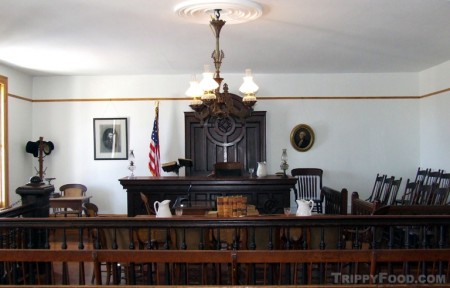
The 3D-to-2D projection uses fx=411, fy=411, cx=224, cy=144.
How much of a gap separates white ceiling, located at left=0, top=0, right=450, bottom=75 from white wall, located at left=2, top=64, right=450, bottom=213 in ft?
1.48

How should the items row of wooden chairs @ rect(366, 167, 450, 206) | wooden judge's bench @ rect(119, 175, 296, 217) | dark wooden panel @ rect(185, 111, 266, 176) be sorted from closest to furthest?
1. wooden judge's bench @ rect(119, 175, 296, 217)
2. row of wooden chairs @ rect(366, 167, 450, 206)
3. dark wooden panel @ rect(185, 111, 266, 176)

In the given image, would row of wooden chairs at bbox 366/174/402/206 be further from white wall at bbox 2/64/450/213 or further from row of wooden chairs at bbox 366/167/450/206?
white wall at bbox 2/64/450/213

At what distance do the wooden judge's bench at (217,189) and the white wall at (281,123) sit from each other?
2326mm

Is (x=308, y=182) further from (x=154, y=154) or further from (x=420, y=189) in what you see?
(x=154, y=154)

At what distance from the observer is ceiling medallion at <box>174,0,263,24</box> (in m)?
4.22

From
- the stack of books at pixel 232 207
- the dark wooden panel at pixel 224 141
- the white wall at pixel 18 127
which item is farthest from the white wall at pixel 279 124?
the stack of books at pixel 232 207

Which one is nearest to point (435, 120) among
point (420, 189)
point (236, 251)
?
point (420, 189)

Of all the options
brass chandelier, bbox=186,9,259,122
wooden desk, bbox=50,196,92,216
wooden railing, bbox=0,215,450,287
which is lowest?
wooden desk, bbox=50,196,92,216

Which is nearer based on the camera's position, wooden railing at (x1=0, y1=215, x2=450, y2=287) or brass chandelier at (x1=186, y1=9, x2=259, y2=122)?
wooden railing at (x1=0, y1=215, x2=450, y2=287)

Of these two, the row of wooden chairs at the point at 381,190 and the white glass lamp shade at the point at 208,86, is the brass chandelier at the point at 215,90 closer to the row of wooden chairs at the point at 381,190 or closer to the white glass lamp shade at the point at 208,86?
the white glass lamp shade at the point at 208,86

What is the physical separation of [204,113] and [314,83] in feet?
7.83

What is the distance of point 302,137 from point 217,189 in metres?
3.00

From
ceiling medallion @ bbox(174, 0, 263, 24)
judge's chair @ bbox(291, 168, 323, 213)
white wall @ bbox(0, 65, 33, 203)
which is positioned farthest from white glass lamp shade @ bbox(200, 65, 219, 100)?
white wall @ bbox(0, 65, 33, 203)

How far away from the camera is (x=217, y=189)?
20.4ft
